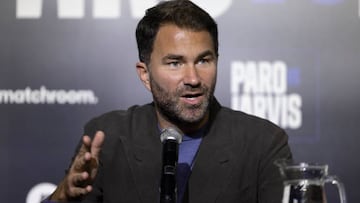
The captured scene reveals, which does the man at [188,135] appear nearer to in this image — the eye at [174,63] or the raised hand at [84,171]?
the eye at [174,63]

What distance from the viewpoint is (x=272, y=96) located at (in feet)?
8.46

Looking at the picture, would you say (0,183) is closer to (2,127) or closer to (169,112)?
(2,127)

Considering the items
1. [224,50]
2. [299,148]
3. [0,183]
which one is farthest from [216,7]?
[0,183]

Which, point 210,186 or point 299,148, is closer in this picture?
point 210,186

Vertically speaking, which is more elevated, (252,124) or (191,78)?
(191,78)

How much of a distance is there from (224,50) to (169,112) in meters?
0.76

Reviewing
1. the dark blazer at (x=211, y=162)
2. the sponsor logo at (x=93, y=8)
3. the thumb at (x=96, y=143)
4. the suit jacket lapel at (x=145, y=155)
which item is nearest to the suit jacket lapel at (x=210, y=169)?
the dark blazer at (x=211, y=162)

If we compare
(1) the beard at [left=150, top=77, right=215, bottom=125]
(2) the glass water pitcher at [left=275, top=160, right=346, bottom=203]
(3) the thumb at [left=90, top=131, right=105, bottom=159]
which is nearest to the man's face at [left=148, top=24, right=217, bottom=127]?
(1) the beard at [left=150, top=77, right=215, bottom=125]

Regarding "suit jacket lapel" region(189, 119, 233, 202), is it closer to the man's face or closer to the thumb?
the man's face

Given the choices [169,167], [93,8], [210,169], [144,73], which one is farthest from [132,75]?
[169,167]

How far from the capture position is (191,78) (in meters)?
1.81

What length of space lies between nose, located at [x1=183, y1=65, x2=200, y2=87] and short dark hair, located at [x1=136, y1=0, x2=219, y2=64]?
11cm

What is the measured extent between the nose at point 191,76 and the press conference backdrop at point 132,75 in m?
0.79

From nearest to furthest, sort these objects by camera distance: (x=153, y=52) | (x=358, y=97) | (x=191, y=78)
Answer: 1. (x=191, y=78)
2. (x=153, y=52)
3. (x=358, y=97)
